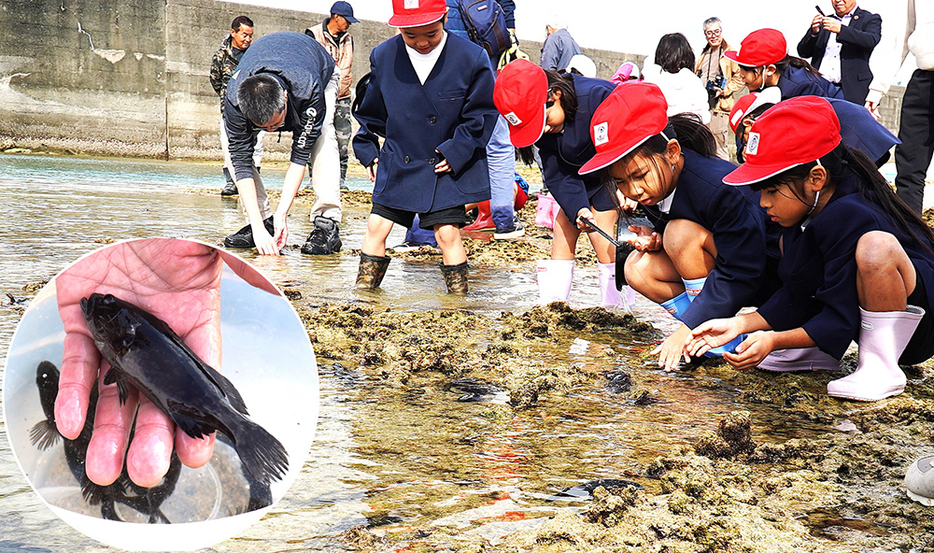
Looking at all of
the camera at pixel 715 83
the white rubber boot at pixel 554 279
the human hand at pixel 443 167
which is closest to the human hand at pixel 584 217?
the white rubber boot at pixel 554 279

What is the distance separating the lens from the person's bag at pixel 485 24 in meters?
5.29

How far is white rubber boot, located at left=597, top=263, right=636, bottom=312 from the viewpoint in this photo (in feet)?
12.1

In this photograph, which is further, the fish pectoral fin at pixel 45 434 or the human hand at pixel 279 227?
the human hand at pixel 279 227

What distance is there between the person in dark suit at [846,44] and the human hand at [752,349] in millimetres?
3974

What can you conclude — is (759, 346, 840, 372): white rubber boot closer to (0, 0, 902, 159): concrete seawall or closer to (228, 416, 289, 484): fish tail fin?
(228, 416, 289, 484): fish tail fin

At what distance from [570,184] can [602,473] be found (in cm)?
207

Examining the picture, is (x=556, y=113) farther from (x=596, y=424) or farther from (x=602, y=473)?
(x=602, y=473)

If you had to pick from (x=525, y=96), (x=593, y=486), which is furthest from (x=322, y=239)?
(x=593, y=486)

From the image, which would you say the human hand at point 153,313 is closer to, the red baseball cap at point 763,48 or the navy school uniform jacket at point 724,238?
the navy school uniform jacket at point 724,238

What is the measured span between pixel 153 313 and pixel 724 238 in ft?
6.38

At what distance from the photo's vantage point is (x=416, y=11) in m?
3.54

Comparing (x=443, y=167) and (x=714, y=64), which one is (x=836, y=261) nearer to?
(x=443, y=167)

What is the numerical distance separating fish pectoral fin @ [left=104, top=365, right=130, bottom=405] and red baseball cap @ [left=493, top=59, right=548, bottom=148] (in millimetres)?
2426

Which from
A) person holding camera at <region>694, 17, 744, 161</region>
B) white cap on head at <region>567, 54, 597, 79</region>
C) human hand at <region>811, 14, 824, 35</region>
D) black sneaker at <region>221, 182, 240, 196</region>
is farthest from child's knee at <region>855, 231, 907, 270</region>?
black sneaker at <region>221, 182, 240, 196</region>
